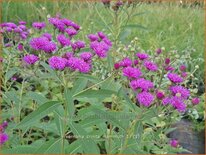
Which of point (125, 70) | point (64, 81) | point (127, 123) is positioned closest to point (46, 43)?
point (64, 81)

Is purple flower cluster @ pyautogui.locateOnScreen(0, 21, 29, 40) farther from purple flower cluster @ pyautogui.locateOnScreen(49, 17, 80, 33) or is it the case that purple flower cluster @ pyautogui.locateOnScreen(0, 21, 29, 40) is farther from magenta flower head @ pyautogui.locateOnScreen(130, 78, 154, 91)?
magenta flower head @ pyautogui.locateOnScreen(130, 78, 154, 91)

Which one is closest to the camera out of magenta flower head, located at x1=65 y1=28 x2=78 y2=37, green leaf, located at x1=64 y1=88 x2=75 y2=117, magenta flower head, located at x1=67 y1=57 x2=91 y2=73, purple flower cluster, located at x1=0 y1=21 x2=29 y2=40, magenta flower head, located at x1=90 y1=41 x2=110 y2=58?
green leaf, located at x1=64 y1=88 x2=75 y2=117

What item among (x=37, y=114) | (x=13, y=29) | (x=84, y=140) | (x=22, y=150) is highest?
(x=13, y=29)

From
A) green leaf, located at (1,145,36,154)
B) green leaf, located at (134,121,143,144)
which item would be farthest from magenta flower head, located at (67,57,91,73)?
green leaf, located at (1,145,36,154)

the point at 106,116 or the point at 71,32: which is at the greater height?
the point at 71,32

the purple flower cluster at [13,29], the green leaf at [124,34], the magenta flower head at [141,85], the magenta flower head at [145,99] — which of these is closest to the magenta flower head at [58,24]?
the green leaf at [124,34]

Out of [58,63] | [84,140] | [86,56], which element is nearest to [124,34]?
[86,56]

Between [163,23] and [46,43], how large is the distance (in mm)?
4271

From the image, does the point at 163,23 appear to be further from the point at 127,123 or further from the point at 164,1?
the point at 127,123

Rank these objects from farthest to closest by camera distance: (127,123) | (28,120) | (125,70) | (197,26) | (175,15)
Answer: (175,15), (197,26), (125,70), (127,123), (28,120)

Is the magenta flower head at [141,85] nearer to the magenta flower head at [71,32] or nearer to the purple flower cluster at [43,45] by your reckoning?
the purple flower cluster at [43,45]

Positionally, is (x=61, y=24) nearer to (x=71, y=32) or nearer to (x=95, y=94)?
(x=71, y=32)

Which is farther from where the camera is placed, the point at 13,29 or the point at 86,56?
the point at 13,29

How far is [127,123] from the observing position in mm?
1483
